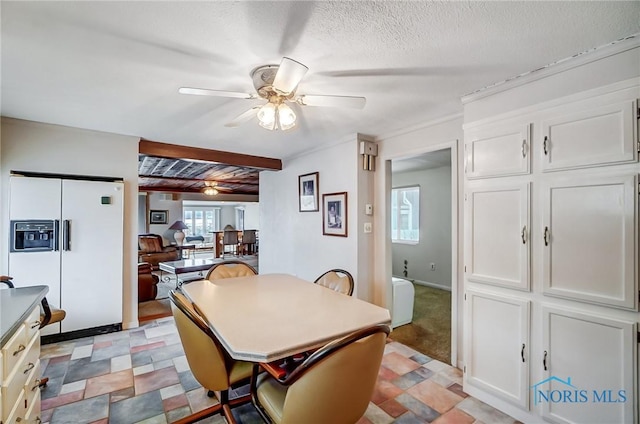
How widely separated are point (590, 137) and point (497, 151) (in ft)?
1.63

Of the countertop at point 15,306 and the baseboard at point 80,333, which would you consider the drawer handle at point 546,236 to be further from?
the baseboard at point 80,333

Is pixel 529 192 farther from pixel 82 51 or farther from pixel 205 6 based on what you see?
pixel 82 51

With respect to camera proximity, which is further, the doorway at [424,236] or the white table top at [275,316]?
the doorway at [424,236]

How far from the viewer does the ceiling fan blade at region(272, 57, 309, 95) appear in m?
1.45

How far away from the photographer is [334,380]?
1170 millimetres

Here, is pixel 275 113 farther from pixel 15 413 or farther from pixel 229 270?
pixel 15 413

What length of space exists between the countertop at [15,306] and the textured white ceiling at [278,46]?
1413mm

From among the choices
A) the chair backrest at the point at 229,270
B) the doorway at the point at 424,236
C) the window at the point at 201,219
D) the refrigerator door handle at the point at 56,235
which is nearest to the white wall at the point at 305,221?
the doorway at the point at 424,236

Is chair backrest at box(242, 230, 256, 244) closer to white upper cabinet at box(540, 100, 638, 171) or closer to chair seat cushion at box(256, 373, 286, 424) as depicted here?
chair seat cushion at box(256, 373, 286, 424)

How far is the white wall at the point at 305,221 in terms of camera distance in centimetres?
352

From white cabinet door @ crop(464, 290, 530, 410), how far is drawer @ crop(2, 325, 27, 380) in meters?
2.64

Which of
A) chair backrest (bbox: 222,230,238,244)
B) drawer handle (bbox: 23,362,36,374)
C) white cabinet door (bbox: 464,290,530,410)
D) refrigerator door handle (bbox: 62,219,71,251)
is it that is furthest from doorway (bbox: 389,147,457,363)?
chair backrest (bbox: 222,230,238,244)

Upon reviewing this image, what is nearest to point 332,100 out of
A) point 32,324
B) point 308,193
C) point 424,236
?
point 32,324

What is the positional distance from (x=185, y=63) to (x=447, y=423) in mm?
2871
